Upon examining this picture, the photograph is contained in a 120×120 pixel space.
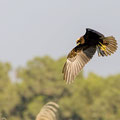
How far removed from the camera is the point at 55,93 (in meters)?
75.1

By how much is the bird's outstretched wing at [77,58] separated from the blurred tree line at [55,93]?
169 ft

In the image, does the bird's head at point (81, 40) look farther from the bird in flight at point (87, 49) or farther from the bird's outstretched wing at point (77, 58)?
the bird's outstretched wing at point (77, 58)

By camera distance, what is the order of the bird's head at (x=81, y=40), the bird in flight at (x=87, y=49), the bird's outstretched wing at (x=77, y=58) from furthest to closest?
the bird's head at (x=81, y=40) < the bird in flight at (x=87, y=49) < the bird's outstretched wing at (x=77, y=58)

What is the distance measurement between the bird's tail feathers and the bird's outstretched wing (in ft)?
0.78

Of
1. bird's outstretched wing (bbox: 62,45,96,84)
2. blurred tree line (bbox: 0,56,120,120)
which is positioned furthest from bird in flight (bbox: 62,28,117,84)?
blurred tree line (bbox: 0,56,120,120)

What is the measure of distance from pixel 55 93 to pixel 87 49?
61.3 metres

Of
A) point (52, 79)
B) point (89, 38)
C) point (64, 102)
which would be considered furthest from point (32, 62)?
point (89, 38)

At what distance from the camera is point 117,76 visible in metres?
78.1

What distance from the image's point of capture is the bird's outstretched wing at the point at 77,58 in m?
13.2

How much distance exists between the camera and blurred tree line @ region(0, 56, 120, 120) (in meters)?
68.1

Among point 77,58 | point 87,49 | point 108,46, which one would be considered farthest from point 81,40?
point 108,46

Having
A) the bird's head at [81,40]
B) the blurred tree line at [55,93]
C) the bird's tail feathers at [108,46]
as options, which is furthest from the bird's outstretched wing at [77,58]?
the blurred tree line at [55,93]

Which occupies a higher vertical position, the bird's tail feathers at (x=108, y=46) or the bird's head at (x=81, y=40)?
the bird's head at (x=81, y=40)

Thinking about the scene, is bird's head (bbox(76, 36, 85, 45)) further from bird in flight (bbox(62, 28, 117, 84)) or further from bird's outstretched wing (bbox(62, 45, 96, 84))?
bird's outstretched wing (bbox(62, 45, 96, 84))
